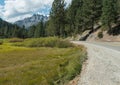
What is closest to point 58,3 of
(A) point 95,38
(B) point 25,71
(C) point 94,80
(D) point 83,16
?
(D) point 83,16

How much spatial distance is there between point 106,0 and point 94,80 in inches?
2413

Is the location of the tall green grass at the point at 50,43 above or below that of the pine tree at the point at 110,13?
below

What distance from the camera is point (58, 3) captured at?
100812 millimetres

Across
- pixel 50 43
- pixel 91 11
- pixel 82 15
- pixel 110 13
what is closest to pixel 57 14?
pixel 82 15

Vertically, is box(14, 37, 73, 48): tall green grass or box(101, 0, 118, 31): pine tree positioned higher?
box(101, 0, 118, 31): pine tree

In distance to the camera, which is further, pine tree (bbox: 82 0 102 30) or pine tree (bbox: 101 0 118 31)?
pine tree (bbox: 82 0 102 30)

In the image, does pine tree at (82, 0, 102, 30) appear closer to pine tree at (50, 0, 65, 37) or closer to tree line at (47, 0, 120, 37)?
tree line at (47, 0, 120, 37)

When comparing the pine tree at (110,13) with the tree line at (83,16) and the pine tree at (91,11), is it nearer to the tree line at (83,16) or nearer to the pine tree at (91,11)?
the tree line at (83,16)

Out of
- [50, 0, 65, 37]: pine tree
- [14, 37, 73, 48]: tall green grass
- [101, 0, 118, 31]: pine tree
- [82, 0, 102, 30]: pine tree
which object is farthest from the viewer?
[50, 0, 65, 37]: pine tree

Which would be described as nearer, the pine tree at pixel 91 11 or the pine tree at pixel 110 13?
the pine tree at pixel 110 13

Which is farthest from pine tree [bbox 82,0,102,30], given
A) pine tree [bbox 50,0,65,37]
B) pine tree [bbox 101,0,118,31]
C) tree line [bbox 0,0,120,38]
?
pine tree [bbox 50,0,65,37]

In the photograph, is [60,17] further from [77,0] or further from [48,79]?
[48,79]

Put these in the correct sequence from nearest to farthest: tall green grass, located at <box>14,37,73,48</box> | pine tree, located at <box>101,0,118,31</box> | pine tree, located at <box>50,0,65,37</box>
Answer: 1. tall green grass, located at <box>14,37,73,48</box>
2. pine tree, located at <box>101,0,118,31</box>
3. pine tree, located at <box>50,0,65,37</box>

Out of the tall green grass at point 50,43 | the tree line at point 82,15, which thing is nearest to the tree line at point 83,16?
the tree line at point 82,15
